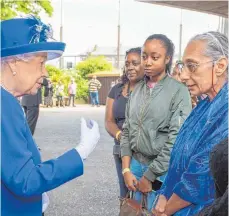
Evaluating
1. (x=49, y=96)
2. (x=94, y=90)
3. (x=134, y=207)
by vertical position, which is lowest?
(x=49, y=96)

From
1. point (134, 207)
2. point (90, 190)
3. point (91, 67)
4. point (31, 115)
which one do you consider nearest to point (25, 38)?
point (134, 207)

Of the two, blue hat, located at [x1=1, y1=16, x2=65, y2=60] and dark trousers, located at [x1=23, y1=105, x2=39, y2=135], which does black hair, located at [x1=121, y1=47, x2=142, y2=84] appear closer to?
blue hat, located at [x1=1, y1=16, x2=65, y2=60]

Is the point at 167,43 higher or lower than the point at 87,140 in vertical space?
higher

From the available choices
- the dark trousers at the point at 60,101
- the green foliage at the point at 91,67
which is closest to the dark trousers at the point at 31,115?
the dark trousers at the point at 60,101

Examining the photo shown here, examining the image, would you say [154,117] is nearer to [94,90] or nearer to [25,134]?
[25,134]

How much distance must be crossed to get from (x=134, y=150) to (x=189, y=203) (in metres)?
0.83

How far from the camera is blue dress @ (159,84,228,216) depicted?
75.0 inches

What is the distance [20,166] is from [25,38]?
545mm

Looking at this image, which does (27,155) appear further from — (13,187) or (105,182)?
(105,182)

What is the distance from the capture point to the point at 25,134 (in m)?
1.85

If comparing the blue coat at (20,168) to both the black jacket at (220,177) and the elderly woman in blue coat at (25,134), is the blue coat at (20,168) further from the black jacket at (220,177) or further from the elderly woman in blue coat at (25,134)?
the black jacket at (220,177)

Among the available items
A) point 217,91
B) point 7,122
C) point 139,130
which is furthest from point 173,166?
point 7,122

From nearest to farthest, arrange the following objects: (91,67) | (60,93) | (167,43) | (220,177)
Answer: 1. (220,177)
2. (167,43)
3. (60,93)
4. (91,67)

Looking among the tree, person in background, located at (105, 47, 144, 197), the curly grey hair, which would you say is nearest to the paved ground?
person in background, located at (105, 47, 144, 197)
